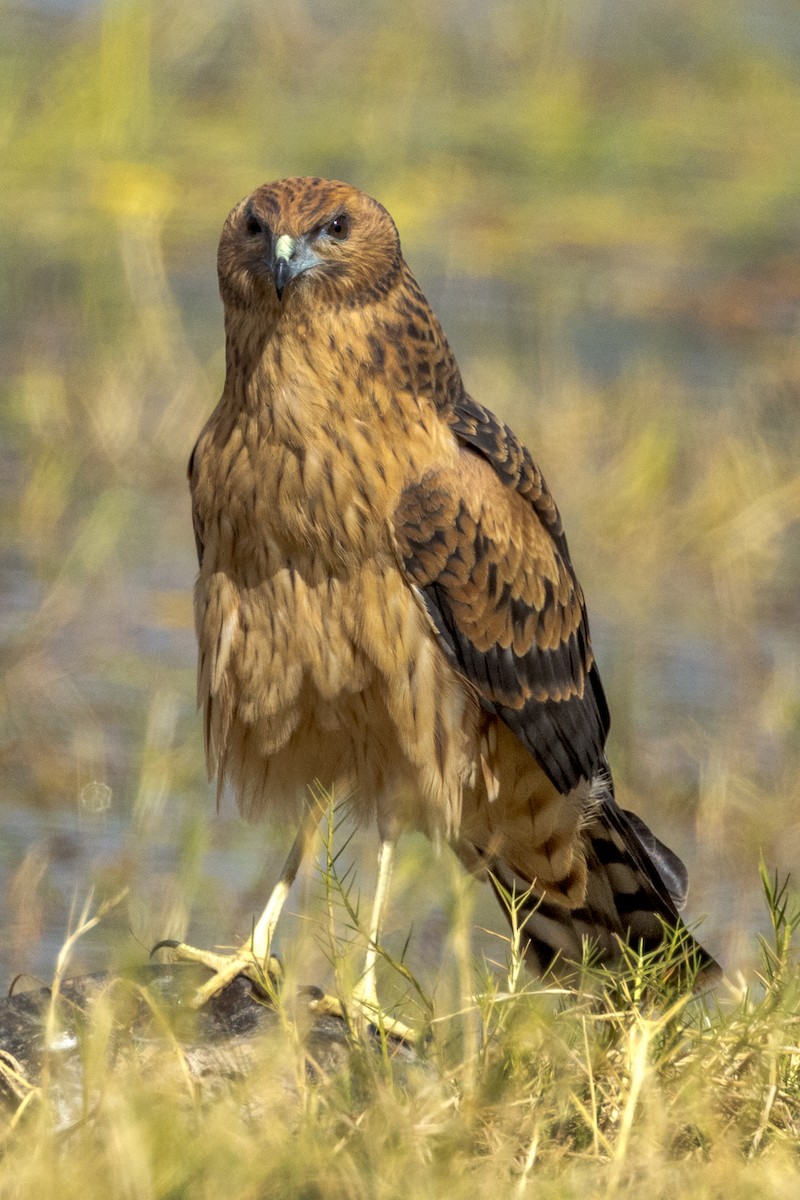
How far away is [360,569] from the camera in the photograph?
486 cm

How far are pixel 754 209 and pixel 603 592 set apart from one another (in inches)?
235

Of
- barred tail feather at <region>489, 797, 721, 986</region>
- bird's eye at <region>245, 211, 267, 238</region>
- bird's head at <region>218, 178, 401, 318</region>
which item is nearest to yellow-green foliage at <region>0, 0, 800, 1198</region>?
barred tail feather at <region>489, 797, 721, 986</region>

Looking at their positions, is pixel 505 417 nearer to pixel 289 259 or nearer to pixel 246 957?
pixel 289 259

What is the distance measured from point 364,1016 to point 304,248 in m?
1.63

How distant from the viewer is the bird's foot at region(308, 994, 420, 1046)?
4.21 meters

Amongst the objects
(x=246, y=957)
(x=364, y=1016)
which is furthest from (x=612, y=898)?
(x=364, y=1016)

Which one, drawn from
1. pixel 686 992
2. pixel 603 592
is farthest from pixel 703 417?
pixel 686 992

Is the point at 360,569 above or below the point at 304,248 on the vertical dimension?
below

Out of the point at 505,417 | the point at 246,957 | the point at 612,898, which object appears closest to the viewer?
the point at 246,957

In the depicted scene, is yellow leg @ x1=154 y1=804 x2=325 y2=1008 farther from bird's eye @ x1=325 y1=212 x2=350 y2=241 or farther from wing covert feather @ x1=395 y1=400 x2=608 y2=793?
bird's eye @ x1=325 y1=212 x2=350 y2=241

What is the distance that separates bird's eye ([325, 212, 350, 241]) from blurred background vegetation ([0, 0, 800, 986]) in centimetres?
141

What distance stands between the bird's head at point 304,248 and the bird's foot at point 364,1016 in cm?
146

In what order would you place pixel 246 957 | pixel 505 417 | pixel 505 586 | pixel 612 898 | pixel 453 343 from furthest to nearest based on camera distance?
pixel 453 343
pixel 505 417
pixel 612 898
pixel 505 586
pixel 246 957

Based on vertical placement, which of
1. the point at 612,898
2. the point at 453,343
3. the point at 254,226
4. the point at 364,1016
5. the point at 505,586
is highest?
the point at 453,343
